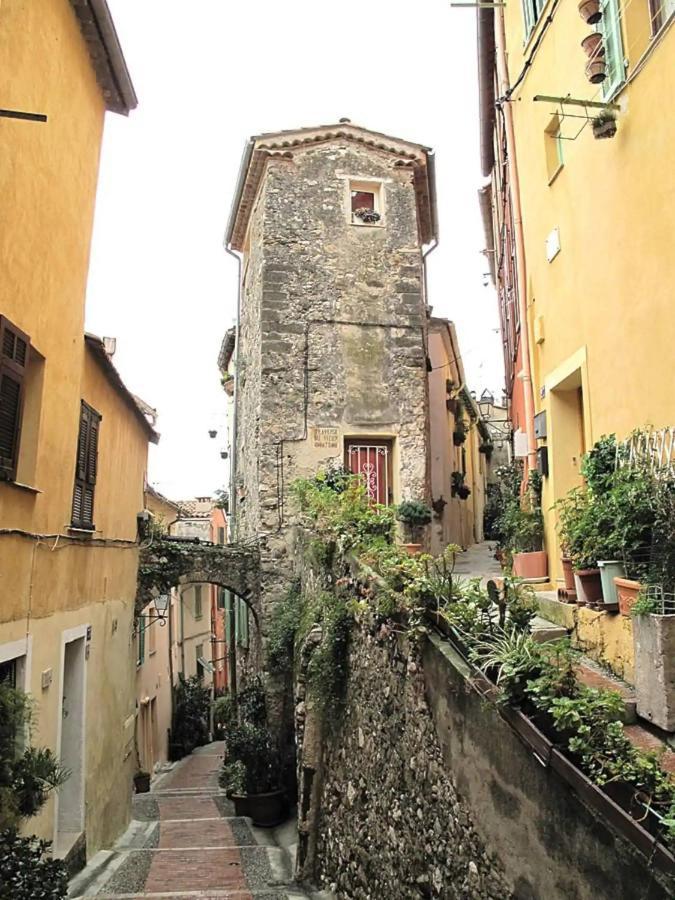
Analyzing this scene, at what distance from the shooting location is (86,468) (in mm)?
8914

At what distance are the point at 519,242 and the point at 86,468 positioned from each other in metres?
6.39

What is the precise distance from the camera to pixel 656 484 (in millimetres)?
4891

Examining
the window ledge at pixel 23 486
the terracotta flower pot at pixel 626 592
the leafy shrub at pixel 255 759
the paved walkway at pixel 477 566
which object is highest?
the window ledge at pixel 23 486

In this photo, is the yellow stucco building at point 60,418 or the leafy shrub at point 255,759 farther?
the leafy shrub at point 255,759

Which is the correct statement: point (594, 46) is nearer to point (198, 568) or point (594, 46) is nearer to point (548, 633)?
point (548, 633)

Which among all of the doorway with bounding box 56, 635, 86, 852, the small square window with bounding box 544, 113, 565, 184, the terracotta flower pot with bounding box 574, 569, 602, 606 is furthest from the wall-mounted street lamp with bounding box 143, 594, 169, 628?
the small square window with bounding box 544, 113, 565, 184

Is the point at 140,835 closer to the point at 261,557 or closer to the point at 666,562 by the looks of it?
the point at 261,557

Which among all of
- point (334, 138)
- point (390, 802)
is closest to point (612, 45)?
point (390, 802)

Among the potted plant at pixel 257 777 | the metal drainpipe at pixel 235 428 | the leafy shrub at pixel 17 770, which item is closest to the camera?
the leafy shrub at pixel 17 770

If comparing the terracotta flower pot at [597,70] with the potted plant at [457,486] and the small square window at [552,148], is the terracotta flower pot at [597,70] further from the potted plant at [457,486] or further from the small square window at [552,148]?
the potted plant at [457,486]

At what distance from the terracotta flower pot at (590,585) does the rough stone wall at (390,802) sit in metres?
1.38

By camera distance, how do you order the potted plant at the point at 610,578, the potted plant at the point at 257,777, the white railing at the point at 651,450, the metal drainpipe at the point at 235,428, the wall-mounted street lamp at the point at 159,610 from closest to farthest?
the potted plant at the point at 610,578
the white railing at the point at 651,450
the potted plant at the point at 257,777
the wall-mounted street lamp at the point at 159,610
the metal drainpipe at the point at 235,428

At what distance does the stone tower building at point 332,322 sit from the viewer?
12945mm

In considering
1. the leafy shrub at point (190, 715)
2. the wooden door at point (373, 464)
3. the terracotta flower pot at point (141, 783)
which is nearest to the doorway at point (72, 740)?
the wooden door at point (373, 464)
